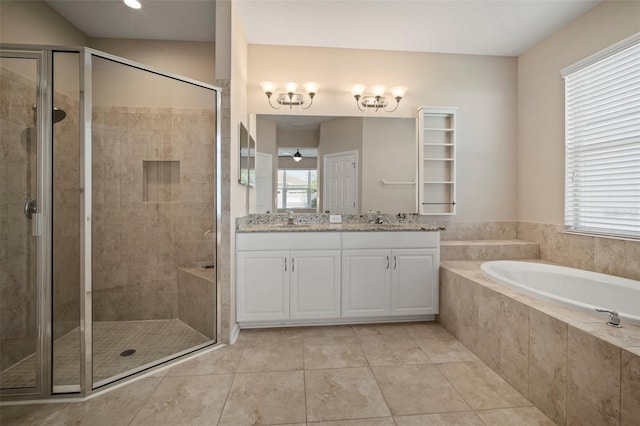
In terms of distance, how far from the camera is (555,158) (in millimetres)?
2715

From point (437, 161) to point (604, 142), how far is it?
1304mm

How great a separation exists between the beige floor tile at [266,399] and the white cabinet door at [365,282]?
84 centimetres

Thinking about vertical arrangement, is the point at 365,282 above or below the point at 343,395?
above

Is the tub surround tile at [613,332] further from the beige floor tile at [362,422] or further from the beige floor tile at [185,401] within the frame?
the beige floor tile at [185,401]

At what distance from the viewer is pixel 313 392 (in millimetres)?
1660

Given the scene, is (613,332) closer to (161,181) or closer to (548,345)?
(548,345)

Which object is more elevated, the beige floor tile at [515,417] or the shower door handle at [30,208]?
the shower door handle at [30,208]

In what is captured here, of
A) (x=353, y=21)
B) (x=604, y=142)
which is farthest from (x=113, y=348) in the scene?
(x=604, y=142)

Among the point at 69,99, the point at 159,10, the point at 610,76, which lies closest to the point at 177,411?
the point at 69,99

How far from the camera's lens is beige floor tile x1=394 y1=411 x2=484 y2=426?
1.42 metres

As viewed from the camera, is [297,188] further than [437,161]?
No

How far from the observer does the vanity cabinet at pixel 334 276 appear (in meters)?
2.41

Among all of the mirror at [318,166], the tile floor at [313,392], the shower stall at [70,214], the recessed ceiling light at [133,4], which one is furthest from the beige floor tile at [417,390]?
the recessed ceiling light at [133,4]

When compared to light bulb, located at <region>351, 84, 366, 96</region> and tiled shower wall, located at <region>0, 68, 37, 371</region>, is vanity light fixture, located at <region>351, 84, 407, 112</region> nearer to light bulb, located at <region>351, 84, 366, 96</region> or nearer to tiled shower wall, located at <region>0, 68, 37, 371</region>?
light bulb, located at <region>351, 84, 366, 96</region>
